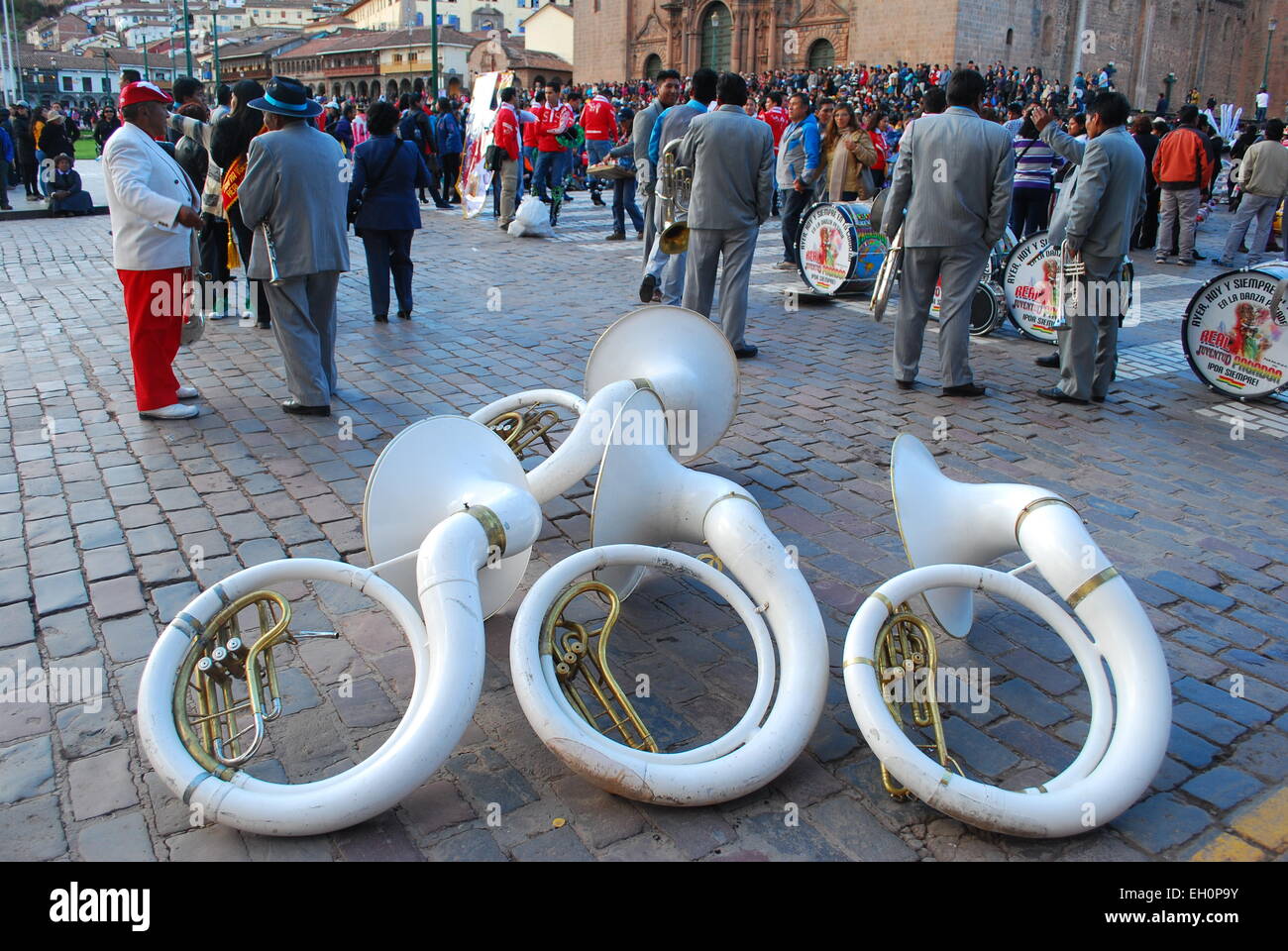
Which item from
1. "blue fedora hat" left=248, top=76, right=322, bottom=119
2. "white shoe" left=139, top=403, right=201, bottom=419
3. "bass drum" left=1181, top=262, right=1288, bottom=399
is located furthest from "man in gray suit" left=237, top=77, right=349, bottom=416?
"bass drum" left=1181, top=262, right=1288, bottom=399

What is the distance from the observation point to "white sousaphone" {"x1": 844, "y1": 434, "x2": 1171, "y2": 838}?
96.0 inches

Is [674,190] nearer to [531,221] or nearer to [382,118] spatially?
[382,118]

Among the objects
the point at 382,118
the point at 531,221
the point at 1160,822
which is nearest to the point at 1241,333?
the point at 1160,822

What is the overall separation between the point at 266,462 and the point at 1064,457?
4352mm

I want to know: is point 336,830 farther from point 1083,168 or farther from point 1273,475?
point 1083,168

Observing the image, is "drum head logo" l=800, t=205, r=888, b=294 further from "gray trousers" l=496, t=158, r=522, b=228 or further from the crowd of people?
"gray trousers" l=496, t=158, r=522, b=228

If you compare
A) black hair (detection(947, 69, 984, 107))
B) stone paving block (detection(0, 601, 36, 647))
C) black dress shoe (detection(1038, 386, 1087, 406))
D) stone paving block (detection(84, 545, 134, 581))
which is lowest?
stone paving block (detection(0, 601, 36, 647))

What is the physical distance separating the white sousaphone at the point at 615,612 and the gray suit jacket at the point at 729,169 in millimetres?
3959

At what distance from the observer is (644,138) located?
10367 mm

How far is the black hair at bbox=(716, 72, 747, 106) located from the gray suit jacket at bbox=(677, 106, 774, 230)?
0.05 meters

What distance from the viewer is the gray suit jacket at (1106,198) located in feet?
19.7

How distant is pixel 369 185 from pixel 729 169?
2972mm

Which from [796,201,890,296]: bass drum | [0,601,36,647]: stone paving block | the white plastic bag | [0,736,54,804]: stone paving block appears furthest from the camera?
the white plastic bag

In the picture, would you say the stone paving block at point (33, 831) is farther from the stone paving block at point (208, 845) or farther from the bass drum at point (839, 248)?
the bass drum at point (839, 248)
